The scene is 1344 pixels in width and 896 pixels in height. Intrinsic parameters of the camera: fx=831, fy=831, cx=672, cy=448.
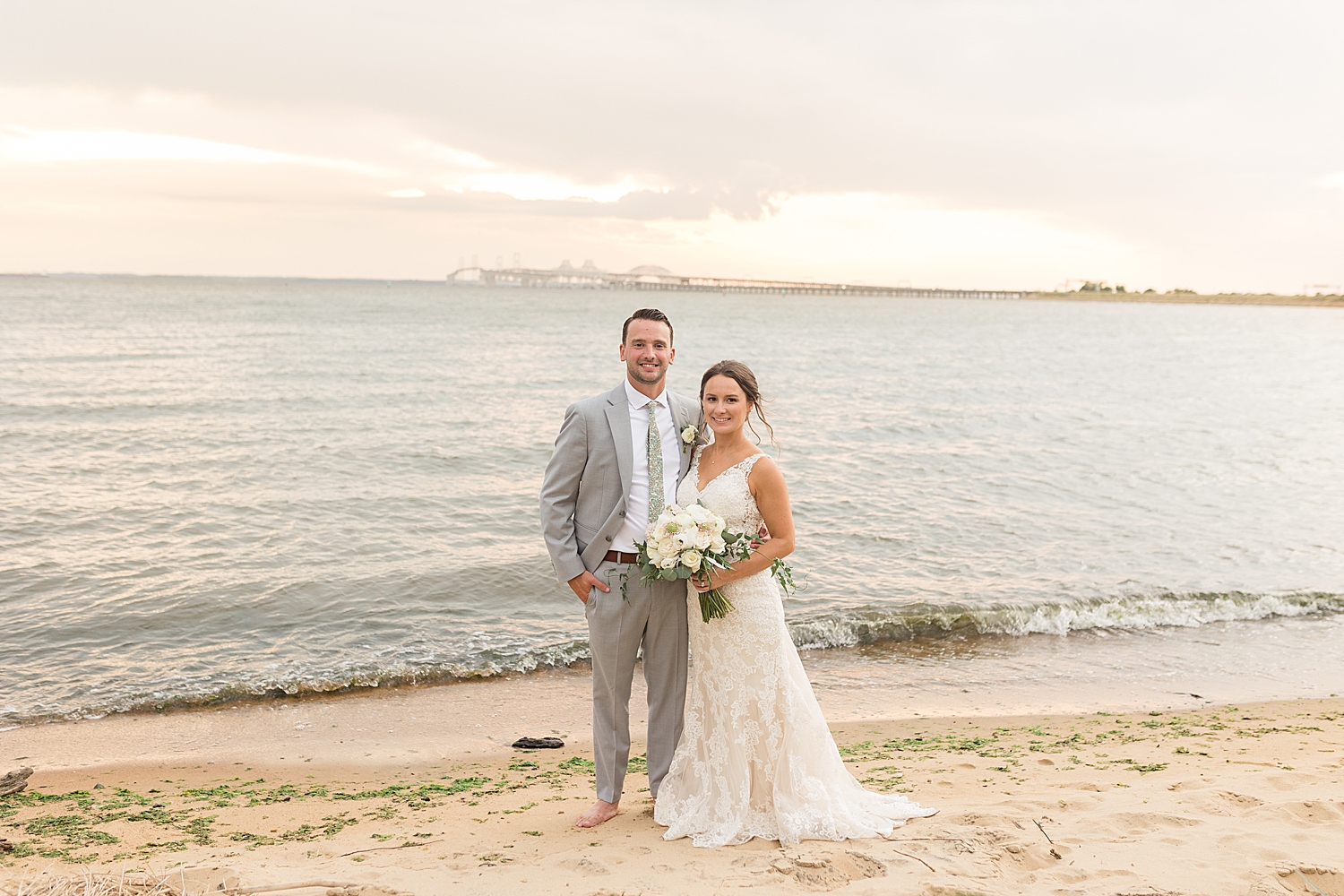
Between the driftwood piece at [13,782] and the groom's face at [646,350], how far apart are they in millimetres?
4802

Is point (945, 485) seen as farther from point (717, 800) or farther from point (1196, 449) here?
point (717, 800)

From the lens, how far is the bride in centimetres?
405

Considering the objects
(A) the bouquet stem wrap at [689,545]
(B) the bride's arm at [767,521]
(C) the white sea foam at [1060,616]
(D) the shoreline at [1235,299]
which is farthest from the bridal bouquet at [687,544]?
(D) the shoreline at [1235,299]

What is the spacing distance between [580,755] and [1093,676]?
5140 mm

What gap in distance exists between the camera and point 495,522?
42.8ft

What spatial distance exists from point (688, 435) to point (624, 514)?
0.52 m

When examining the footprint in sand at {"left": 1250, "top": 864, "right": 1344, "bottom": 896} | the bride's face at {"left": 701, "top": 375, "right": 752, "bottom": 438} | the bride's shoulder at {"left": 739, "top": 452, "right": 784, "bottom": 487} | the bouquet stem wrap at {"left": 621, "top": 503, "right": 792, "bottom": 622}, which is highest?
the bride's face at {"left": 701, "top": 375, "right": 752, "bottom": 438}

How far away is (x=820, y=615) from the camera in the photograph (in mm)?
9312

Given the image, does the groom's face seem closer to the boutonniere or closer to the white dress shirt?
the white dress shirt

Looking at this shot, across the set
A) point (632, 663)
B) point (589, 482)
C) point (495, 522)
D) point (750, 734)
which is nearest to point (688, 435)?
point (589, 482)

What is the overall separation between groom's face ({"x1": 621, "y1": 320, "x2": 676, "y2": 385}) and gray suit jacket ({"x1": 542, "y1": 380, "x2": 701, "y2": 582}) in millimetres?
135

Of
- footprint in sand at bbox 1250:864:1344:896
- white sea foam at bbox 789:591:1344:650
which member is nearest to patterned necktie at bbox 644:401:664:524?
footprint in sand at bbox 1250:864:1344:896

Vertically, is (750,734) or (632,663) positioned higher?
(632,663)

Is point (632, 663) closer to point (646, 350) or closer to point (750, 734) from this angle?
point (750, 734)
